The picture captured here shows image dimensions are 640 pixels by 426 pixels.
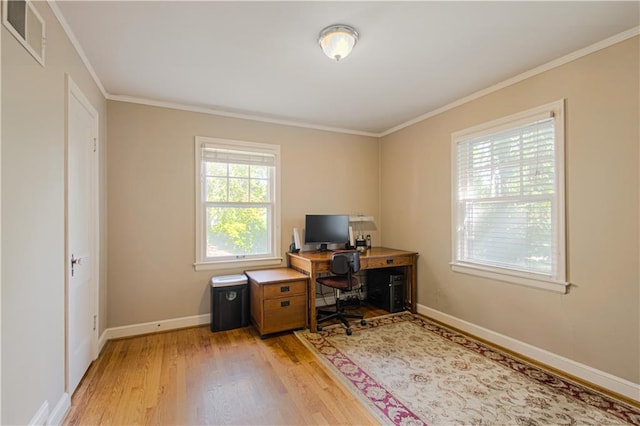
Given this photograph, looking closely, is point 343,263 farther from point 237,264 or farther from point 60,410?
point 60,410

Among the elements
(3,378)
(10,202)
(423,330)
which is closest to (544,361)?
(423,330)

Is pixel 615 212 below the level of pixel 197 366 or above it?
above

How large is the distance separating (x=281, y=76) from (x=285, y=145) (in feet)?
4.27

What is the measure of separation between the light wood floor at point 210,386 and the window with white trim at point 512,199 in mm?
1902

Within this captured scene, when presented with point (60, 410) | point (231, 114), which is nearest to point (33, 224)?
point (60, 410)

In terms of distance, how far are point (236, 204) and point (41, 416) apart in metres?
2.43

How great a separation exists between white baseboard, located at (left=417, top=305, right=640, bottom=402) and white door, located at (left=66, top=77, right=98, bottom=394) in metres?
3.47

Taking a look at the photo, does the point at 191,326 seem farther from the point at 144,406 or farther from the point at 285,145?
the point at 285,145

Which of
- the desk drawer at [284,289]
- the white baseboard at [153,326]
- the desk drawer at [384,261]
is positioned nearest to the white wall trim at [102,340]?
the white baseboard at [153,326]

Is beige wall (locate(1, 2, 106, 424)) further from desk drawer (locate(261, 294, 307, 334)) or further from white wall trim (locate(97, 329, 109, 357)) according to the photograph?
desk drawer (locate(261, 294, 307, 334))

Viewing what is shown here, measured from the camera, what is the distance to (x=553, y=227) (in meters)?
2.47

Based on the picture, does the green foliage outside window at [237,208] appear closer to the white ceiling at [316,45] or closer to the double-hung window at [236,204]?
the double-hung window at [236,204]

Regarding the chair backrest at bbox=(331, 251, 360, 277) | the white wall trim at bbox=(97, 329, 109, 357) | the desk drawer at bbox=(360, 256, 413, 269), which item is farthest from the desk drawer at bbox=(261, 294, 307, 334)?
the white wall trim at bbox=(97, 329, 109, 357)

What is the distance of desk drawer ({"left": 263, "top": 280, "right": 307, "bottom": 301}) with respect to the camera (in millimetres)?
3135
